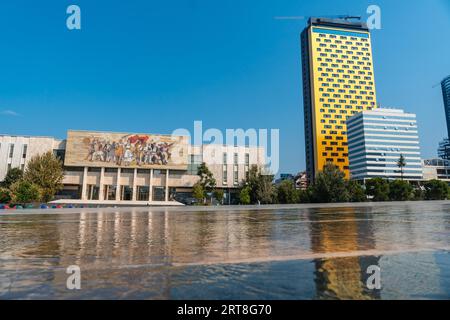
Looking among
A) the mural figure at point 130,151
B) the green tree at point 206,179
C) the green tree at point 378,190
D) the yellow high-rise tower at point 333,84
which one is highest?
the yellow high-rise tower at point 333,84

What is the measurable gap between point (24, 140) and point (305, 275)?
271 ft

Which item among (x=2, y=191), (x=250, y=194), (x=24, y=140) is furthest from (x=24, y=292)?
(x=24, y=140)

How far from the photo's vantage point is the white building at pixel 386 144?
359 ft

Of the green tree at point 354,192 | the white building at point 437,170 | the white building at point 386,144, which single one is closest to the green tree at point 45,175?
the green tree at point 354,192

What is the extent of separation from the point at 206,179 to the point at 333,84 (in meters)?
92.6

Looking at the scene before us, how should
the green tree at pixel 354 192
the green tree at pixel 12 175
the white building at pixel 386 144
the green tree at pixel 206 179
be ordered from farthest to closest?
the white building at pixel 386 144
the green tree at pixel 206 179
the green tree at pixel 12 175
the green tree at pixel 354 192

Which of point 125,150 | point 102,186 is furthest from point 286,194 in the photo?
point 102,186

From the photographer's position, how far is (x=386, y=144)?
112 meters

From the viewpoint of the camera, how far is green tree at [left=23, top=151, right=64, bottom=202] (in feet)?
169

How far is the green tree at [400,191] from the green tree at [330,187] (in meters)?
17.6

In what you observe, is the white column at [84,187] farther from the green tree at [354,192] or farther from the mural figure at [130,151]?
the green tree at [354,192]

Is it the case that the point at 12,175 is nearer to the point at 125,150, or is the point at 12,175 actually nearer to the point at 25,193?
the point at 125,150

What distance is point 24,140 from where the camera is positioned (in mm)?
68062
